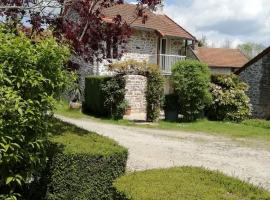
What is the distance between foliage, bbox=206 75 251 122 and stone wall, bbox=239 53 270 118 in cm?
243

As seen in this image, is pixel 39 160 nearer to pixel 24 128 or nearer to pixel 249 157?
pixel 24 128

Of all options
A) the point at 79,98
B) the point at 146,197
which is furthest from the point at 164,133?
the point at 146,197

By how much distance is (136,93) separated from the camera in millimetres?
26578

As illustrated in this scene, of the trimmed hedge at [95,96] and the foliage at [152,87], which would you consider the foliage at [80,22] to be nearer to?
the foliage at [152,87]

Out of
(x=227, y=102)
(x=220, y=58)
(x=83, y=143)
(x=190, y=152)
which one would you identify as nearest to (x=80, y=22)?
(x=83, y=143)

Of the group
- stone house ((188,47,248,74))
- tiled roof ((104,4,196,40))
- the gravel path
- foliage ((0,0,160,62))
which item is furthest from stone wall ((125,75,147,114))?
stone house ((188,47,248,74))

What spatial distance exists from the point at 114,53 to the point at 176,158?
4.73m

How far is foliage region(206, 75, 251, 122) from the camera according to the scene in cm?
2383

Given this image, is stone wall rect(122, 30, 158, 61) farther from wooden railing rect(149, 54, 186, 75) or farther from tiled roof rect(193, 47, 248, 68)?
tiled roof rect(193, 47, 248, 68)

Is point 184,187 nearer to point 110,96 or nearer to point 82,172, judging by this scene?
point 82,172

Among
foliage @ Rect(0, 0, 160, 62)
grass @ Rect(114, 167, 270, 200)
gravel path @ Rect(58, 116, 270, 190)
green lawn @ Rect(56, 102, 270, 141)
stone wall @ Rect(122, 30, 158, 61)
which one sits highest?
stone wall @ Rect(122, 30, 158, 61)

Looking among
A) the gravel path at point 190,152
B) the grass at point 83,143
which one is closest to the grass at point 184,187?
the grass at point 83,143

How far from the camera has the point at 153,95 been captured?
21625mm

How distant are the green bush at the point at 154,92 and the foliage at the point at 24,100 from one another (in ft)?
50.7
